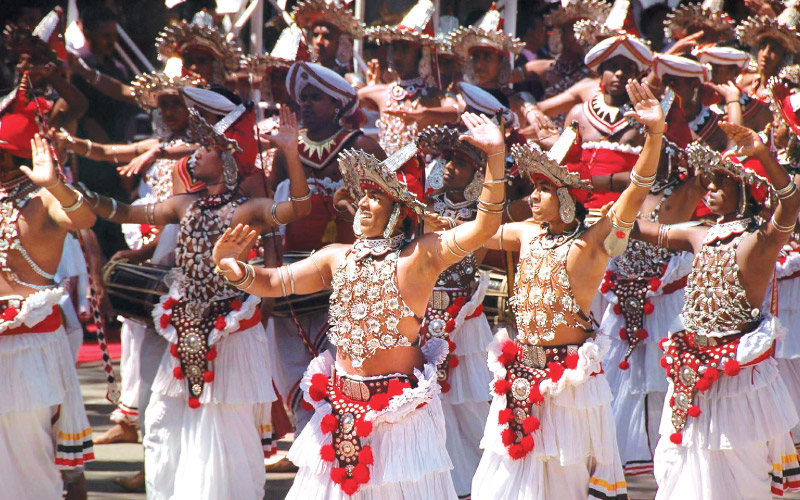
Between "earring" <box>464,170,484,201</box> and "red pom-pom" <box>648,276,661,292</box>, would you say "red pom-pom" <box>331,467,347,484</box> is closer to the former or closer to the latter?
"earring" <box>464,170,484,201</box>

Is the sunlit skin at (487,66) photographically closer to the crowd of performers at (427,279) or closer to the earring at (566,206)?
the crowd of performers at (427,279)

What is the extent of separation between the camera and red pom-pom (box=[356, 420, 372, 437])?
4.46 metres

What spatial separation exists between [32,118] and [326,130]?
1884mm

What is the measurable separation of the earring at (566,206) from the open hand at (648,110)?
543 millimetres

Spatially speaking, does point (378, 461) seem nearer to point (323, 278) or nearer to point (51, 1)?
point (323, 278)

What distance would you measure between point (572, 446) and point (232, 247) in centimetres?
177

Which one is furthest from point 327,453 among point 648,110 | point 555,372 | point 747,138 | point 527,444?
point 747,138

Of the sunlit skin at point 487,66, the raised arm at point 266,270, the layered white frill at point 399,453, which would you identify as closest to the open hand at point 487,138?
the raised arm at point 266,270

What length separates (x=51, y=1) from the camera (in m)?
11.6

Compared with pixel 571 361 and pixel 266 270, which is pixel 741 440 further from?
pixel 266 270

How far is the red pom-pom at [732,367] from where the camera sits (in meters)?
5.13

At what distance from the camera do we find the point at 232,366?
5816 mm

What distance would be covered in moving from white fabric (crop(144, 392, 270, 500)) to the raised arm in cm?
124

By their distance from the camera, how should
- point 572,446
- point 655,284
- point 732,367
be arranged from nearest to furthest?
1. point 572,446
2. point 732,367
3. point 655,284
